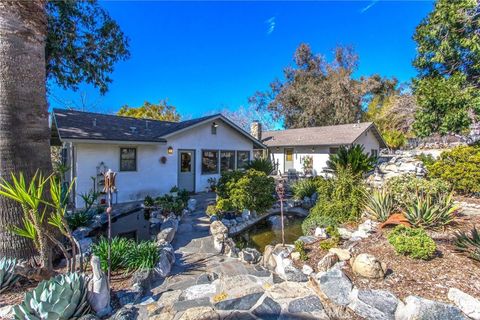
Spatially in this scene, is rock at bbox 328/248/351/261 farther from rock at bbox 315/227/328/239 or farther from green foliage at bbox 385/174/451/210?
green foliage at bbox 385/174/451/210

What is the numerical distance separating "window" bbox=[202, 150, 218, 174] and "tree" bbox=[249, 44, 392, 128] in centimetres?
1960

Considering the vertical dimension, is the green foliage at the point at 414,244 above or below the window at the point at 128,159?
below

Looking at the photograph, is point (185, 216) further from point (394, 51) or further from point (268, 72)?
point (268, 72)

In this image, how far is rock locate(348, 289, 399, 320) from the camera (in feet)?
10.8

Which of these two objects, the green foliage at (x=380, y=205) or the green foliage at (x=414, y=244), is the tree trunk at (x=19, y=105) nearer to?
the green foliage at (x=414, y=244)

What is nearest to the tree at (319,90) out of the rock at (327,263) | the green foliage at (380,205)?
the green foliage at (380,205)

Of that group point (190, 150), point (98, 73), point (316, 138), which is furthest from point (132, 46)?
point (316, 138)

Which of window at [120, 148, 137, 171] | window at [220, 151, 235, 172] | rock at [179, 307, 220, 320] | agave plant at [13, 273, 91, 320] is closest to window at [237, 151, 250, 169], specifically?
window at [220, 151, 235, 172]

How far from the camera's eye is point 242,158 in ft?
50.2

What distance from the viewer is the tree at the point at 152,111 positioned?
28.4 metres

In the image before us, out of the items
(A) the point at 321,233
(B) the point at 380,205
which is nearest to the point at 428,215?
(B) the point at 380,205

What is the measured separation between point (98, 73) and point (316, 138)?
1633 centimetres

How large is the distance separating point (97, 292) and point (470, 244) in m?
6.20

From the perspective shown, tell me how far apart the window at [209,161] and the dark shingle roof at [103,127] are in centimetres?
193
